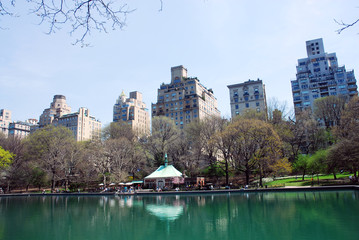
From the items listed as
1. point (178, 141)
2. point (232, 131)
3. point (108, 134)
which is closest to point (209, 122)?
point (178, 141)

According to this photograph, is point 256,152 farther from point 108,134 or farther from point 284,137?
point 108,134

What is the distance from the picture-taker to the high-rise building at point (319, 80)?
94625mm

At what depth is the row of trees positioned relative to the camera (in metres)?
49.8

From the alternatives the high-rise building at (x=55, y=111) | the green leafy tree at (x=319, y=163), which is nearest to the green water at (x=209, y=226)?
the green leafy tree at (x=319, y=163)

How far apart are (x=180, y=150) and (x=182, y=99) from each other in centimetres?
4806

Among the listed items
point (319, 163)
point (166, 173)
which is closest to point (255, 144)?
point (319, 163)

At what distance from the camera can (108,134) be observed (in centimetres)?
7550

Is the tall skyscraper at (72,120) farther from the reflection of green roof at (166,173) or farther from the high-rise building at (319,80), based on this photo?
the high-rise building at (319,80)

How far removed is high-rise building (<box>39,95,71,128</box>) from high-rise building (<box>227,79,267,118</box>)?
110m

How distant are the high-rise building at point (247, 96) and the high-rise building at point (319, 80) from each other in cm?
1267

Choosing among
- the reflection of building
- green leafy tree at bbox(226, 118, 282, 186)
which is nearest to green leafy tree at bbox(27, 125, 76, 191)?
the reflection of building

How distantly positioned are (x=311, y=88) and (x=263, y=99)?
56.8 feet

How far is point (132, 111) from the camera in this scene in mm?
153000

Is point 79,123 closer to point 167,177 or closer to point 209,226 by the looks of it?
point 167,177
